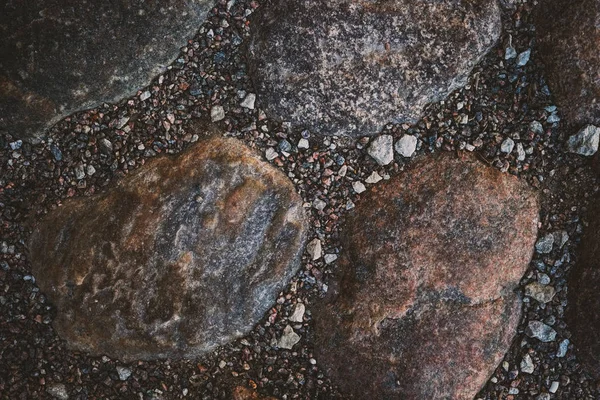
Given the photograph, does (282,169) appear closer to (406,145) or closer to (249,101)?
(249,101)

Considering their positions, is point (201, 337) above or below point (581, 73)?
below

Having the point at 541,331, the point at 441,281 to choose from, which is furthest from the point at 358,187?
the point at 541,331

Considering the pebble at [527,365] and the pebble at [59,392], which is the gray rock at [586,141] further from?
the pebble at [59,392]

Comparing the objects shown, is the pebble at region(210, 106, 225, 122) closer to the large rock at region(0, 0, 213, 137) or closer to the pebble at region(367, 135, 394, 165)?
the large rock at region(0, 0, 213, 137)

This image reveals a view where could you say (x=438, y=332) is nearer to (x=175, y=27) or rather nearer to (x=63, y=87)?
(x=175, y=27)

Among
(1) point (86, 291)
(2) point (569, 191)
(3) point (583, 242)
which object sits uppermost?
(2) point (569, 191)

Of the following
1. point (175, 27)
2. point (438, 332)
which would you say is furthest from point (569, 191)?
point (175, 27)
